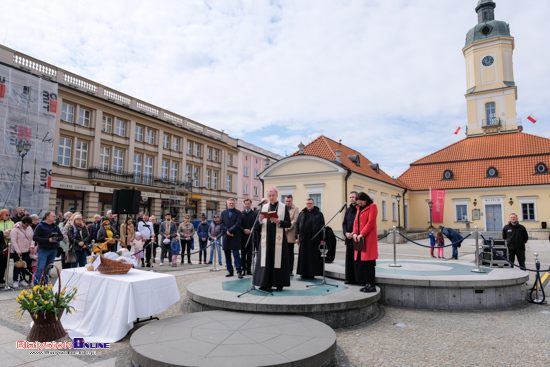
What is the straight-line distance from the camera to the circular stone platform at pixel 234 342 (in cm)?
346

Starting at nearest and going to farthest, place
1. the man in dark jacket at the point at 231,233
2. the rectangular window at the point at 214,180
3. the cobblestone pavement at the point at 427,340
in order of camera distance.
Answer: the cobblestone pavement at the point at 427,340 < the man in dark jacket at the point at 231,233 < the rectangular window at the point at 214,180

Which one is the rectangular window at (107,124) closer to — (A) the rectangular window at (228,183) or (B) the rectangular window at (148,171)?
(B) the rectangular window at (148,171)

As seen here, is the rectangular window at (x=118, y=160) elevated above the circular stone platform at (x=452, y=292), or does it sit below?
above

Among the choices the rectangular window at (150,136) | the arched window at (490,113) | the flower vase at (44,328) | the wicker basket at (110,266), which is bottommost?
the flower vase at (44,328)

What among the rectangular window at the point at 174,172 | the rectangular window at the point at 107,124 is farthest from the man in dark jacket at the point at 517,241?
the rectangular window at the point at 174,172

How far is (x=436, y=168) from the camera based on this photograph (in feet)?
119

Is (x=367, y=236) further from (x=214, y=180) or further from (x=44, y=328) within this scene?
(x=214, y=180)

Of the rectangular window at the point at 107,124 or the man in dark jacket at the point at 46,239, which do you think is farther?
the rectangular window at the point at 107,124

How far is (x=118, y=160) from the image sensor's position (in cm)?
3247

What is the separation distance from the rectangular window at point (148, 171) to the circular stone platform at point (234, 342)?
1236 inches

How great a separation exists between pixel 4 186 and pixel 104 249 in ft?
70.5

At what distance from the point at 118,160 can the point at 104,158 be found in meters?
1.40

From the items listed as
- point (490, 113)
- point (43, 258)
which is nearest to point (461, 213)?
point (490, 113)


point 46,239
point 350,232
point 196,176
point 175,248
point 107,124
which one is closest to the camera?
point 350,232
